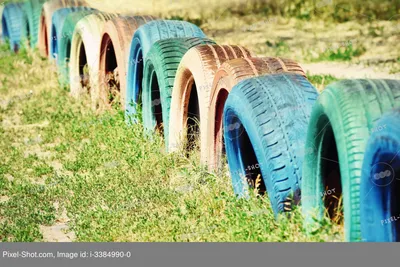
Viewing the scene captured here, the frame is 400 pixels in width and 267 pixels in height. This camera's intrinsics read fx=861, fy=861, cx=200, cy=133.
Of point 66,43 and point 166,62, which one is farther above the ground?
point 66,43

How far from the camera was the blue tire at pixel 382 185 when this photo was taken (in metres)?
3.91

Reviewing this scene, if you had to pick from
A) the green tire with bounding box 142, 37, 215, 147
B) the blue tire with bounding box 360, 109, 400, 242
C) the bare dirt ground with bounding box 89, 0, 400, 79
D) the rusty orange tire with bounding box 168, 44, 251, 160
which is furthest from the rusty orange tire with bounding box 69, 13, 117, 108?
the blue tire with bounding box 360, 109, 400, 242

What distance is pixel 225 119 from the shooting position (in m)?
5.73

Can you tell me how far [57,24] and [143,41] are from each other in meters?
3.75

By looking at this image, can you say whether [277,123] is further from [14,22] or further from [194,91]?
[14,22]

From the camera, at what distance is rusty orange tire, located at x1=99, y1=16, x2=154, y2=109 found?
8.41 meters

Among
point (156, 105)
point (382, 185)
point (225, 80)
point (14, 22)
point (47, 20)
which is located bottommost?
point (382, 185)

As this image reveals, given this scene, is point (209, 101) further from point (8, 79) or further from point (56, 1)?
point (56, 1)

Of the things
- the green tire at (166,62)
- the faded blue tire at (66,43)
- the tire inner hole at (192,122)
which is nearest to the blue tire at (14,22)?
the faded blue tire at (66,43)

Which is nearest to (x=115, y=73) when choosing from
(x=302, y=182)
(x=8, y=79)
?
(x=8, y=79)

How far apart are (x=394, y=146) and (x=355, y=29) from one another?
9178 mm

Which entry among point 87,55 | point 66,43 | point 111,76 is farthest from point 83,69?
point 66,43

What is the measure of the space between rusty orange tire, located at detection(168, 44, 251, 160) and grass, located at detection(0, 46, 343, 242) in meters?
0.21

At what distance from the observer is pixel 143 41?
775 cm
